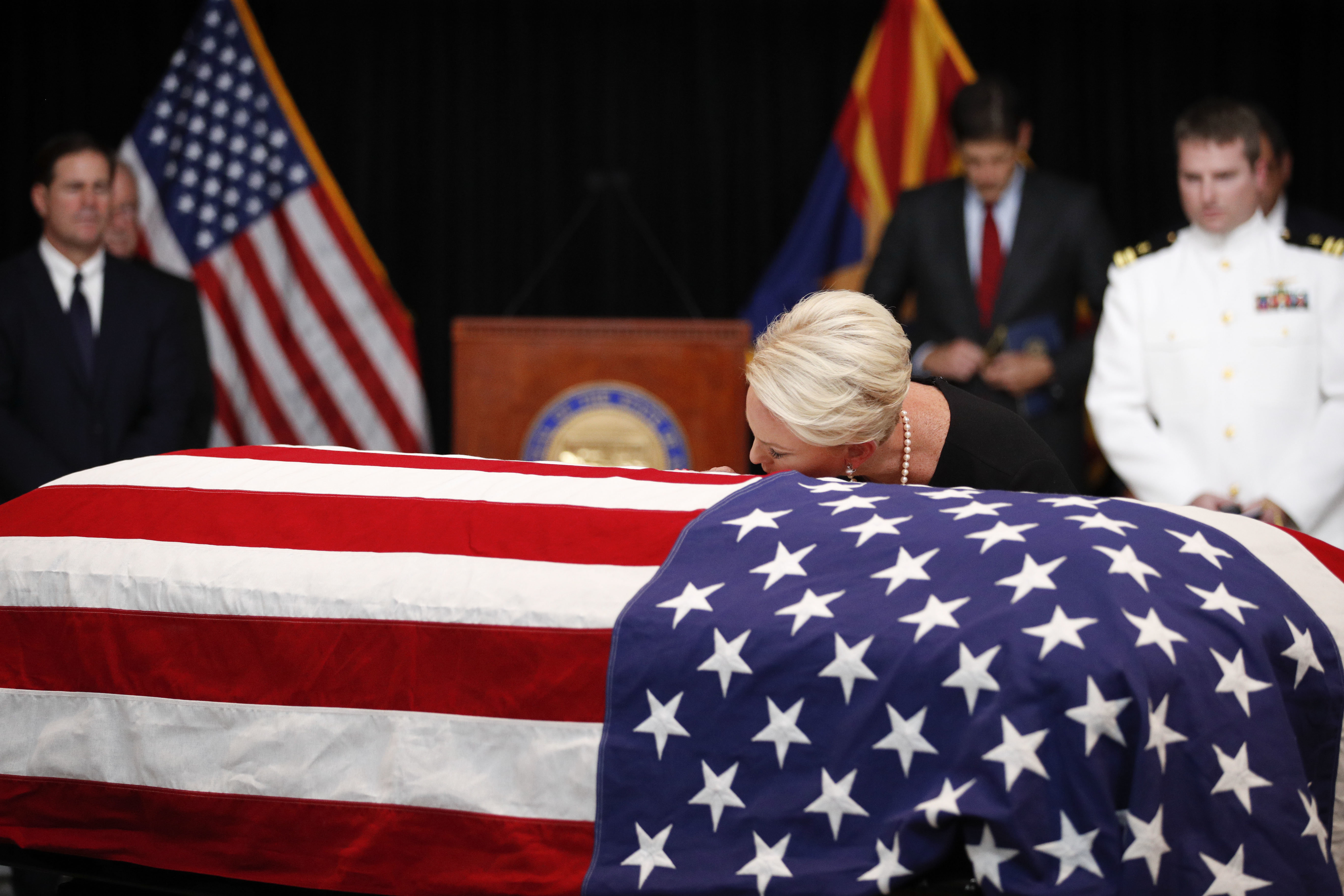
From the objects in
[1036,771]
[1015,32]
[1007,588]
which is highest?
[1015,32]

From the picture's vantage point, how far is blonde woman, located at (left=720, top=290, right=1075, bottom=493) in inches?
70.1


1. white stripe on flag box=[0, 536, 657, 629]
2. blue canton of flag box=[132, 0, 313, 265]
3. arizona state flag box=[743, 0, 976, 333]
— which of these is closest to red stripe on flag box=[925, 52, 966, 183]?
arizona state flag box=[743, 0, 976, 333]

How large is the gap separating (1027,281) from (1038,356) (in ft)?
0.81

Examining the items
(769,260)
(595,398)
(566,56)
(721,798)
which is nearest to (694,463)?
(595,398)

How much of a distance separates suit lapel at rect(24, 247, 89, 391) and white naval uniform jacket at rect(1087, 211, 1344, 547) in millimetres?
2705

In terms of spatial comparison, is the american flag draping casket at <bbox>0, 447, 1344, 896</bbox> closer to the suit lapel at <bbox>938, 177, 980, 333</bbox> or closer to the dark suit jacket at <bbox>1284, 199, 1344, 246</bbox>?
the suit lapel at <bbox>938, 177, 980, 333</bbox>

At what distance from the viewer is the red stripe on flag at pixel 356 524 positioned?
1.55 meters

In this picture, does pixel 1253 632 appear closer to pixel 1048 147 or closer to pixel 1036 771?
pixel 1036 771

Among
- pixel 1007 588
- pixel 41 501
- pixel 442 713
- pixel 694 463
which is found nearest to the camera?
pixel 1007 588

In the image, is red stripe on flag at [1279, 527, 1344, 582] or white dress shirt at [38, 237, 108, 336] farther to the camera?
white dress shirt at [38, 237, 108, 336]

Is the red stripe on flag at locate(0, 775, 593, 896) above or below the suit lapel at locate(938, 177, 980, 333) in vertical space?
below

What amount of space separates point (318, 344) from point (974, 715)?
3.51 meters

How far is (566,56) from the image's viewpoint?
466 centimetres

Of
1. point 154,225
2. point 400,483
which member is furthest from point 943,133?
point 400,483
